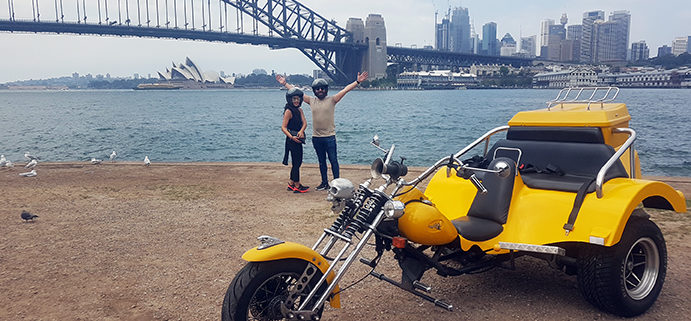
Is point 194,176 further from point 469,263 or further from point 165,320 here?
point 469,263

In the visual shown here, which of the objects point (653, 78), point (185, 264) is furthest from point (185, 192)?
point (653, 78)

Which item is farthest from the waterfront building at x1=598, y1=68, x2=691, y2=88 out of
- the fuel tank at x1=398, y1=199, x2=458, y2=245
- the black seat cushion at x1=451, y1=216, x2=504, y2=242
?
the fuel tank at x1=398, y1=199, x2=458, y2=245

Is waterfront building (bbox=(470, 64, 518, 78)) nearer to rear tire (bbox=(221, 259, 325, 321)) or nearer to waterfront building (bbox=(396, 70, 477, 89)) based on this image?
waterfront building (bbox=(396, 70, 477, 89))

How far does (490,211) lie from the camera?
162 inches

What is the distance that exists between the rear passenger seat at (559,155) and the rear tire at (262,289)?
199 centimetres

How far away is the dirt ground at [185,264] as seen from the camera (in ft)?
13.4

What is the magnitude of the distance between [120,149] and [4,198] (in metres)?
20.3

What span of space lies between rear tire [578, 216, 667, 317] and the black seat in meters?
0.63

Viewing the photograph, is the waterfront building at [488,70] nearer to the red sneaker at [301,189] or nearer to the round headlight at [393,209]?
the red sneaker at [301,189]

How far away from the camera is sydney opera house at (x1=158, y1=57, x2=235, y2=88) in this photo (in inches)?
4985

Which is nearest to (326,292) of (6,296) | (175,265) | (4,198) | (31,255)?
(175,265)

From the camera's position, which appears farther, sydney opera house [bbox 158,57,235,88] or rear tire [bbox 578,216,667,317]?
sydney opera house [bbox 158,57,235,88]

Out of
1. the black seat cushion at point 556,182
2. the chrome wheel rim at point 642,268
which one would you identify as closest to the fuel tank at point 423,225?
the black seat cushion at point 556,182

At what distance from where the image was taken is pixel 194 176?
10336mm
